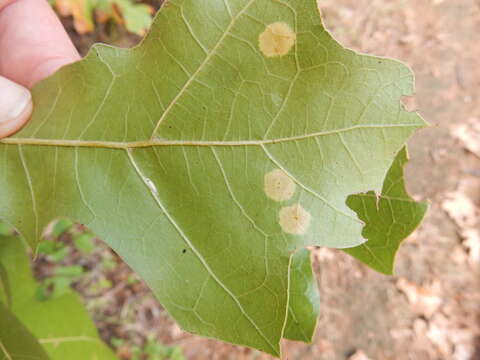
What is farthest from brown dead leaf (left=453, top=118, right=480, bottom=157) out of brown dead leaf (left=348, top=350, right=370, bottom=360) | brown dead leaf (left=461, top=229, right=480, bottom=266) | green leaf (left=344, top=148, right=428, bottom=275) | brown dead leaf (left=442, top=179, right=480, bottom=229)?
→ green leaf (left=344, top=148, right=428, bottom=275)

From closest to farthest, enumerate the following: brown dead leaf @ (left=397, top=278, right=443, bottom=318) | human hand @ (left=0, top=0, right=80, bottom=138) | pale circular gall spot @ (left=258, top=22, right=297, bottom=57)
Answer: pale circular gall spot @ (left=258, top=22, right=297, bottom=57)
human hand @ (left=0, top=0, right=80, bottom=138)
brown dead leaf @ (left=397, top=278, right=443, bottom=318)

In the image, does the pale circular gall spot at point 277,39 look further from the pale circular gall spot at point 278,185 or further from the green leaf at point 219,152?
the pale circular gall spot at point 278,185

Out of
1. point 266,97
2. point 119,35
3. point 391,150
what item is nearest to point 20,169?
point 266,97

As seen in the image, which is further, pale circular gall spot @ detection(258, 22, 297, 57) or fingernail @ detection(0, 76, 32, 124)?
fingernail @ detection(0, 76, 32, 124)

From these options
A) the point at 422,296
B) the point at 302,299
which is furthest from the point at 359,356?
the point at 302,299

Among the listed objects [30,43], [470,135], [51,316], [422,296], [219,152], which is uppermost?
[30,43]

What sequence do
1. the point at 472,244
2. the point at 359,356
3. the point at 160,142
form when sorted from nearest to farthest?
the point at 160,142, the point at 359,356, the point at 472,244

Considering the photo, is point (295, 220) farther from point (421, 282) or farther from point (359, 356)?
point (421, 282)

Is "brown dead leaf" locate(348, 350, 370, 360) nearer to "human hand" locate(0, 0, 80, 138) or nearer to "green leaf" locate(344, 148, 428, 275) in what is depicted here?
"green leaf" locate(344, 148, 428, 275)
